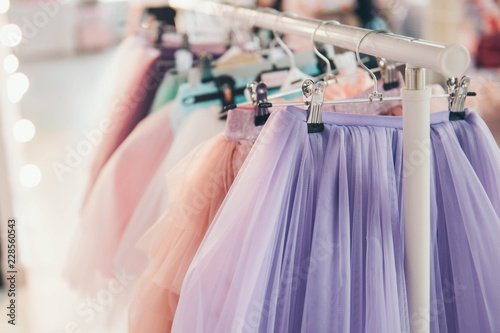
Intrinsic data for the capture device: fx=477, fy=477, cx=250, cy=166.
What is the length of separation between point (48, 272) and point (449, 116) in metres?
1.59

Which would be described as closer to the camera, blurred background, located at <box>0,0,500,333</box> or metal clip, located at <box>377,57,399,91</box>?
metal clip, located at <box>377,57,399,91</box>

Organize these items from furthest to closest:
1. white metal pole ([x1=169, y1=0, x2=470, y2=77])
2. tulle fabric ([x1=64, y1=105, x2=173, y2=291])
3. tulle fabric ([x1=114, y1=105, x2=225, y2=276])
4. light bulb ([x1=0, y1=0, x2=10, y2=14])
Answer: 1. light bulb ([x1=0, y1=0, x2=10, y2=14])
2. tulle fabric ([x1=64, y1=105, x2=173, y2=291])
3. tulle fabric ([x1=114, y1=105, x2=225, y2=276])
4. white metal pole ([x1=169, y1=0, x2=470, y2=77])

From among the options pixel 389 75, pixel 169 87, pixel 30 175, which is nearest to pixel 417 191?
pixel 389 75

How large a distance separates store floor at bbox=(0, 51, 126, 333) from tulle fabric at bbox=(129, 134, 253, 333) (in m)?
0.96

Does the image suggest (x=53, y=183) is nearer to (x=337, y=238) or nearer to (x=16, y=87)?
(x=16, y=87)

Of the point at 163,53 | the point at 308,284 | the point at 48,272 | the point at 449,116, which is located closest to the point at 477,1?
the point at 163,53

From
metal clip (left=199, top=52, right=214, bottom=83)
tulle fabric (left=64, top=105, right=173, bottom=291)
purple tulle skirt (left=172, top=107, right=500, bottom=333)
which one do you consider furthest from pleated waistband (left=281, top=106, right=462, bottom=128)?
tulle fabric (left=64, top=105, right=173, bottom=291)

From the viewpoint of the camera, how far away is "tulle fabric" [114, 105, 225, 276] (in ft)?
2.94

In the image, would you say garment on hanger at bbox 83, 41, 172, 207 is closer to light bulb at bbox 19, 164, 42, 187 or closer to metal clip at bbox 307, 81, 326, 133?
light bulb at bbox 19, 164, 42, 187

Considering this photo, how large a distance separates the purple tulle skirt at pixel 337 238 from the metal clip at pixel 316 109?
0.4 inches

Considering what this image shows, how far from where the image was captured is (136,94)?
1241 mm

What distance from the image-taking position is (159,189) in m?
1.01

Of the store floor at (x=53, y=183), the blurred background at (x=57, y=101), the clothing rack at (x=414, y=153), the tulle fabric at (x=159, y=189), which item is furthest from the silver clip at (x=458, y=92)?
the store floor at (x=53, y=183)

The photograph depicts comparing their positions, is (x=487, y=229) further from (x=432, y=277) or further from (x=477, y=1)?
(x=477, y=1)
